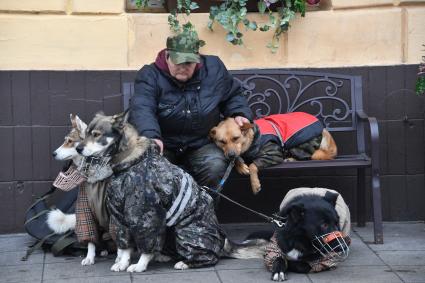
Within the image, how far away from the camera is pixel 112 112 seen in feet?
22.5

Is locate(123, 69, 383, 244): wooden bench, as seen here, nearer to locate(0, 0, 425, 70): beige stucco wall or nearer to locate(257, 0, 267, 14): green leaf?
locate(0, 0, 425, 70): beige stucco wall

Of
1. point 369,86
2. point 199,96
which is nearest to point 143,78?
point 199,96

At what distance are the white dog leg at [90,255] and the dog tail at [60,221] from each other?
274 millimetres

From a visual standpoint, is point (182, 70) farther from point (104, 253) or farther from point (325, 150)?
point (104, 253)

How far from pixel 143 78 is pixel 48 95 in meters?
0.97

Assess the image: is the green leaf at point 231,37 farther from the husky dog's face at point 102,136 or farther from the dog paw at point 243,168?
the husky dog's face at point 102,136

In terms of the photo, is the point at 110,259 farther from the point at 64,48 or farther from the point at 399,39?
the point at 399,39

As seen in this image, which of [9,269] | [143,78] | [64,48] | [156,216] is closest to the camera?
[156,216]

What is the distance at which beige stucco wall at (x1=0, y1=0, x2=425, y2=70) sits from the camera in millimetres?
6719

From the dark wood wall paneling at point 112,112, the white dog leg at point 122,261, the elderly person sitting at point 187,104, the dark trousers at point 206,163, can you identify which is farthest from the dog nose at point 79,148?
the dark wood wall paneling at point 112,112

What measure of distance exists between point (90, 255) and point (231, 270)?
101cm

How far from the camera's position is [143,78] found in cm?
625

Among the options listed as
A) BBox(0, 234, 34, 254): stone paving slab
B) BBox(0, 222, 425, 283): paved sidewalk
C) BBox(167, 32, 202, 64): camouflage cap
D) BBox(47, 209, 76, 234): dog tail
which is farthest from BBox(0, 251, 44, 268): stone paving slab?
BBox(167, 32, 202, 64): camouflage cap

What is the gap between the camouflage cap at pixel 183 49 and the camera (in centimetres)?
598
